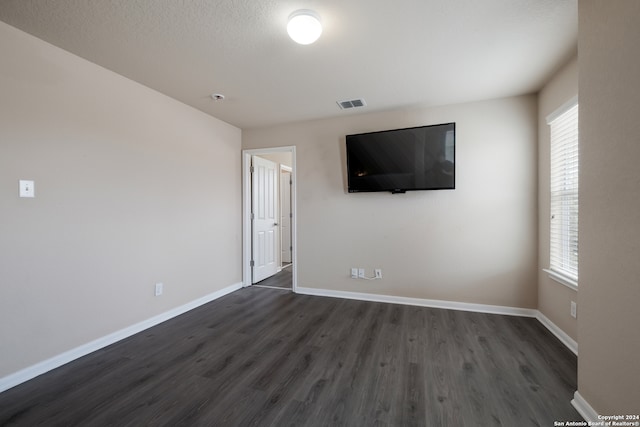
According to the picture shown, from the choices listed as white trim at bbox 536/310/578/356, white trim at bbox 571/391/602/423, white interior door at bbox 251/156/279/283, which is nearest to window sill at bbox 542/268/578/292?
white trim at bbox 536/310/578/356

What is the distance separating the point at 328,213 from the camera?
12.2 ft

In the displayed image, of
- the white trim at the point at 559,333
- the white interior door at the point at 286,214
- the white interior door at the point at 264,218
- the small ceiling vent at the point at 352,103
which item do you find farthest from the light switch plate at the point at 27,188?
the white trim at the point at 559,333

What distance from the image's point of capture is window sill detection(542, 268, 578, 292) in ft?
7.03

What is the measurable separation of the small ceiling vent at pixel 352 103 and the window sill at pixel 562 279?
2.64 metres

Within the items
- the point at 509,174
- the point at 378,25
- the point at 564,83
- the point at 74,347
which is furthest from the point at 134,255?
the point at 564,83

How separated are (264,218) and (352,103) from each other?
2374mm

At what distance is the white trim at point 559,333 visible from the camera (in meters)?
2.20

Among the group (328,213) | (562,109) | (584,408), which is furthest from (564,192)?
(328,213)

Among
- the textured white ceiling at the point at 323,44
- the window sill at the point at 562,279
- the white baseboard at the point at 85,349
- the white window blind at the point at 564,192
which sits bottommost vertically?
the white baseboard at the point at 85,349

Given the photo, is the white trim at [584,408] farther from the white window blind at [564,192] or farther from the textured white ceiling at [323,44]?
the textured white ceiling at [323,44]

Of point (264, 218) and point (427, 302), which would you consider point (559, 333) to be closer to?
point (427, 302)

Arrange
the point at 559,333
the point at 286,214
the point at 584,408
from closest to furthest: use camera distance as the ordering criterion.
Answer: the point at 584,408
the point at 559,333
the point at 286,214

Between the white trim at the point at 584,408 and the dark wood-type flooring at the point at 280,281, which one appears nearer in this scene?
the white trim at the point at 584,408

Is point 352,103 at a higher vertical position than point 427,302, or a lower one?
higher
